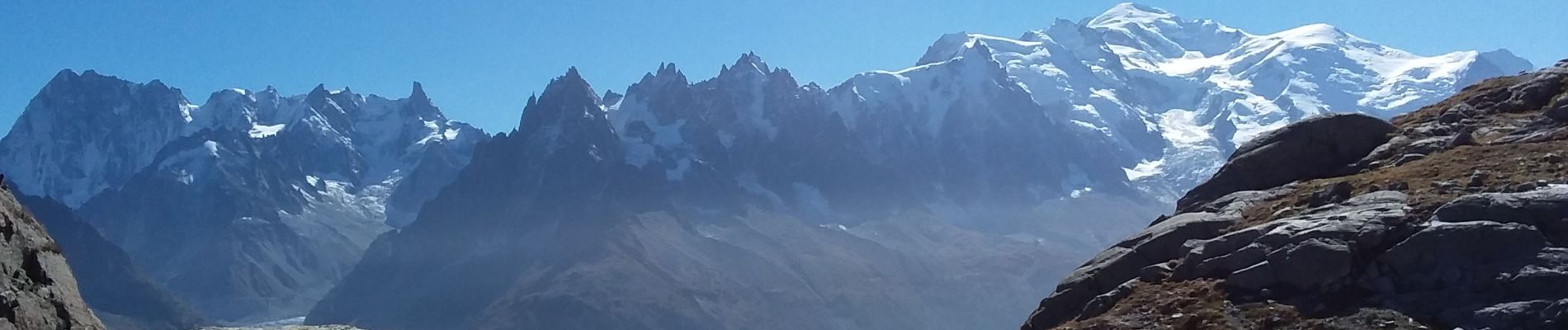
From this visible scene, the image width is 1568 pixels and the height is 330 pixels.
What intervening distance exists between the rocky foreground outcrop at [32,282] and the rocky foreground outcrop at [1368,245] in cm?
2094

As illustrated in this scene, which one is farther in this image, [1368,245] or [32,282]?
[1368,245]

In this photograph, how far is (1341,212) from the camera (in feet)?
108

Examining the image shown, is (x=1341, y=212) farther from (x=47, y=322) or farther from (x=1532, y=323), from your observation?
(x=47, y=322)

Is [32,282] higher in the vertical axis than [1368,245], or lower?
lower

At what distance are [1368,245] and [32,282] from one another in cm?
2653

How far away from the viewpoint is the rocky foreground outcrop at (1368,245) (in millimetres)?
29062

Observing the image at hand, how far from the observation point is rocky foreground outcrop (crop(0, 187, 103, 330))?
2564 cm

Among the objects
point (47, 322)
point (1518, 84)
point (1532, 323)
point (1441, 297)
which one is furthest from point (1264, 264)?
point (47, 322)

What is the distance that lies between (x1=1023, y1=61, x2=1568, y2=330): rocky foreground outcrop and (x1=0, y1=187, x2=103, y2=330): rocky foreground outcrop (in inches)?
824

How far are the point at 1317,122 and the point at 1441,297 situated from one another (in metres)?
13.5

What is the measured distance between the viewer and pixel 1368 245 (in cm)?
3109

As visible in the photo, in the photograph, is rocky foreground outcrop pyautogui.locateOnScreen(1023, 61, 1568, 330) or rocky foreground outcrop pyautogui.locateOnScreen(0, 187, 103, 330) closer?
rocky foreground outcrop pyautogui.locateOnScreen(0, 187, 103, 330)

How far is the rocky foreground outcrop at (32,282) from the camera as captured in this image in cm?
2564

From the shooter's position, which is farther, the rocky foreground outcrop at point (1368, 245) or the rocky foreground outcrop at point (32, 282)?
the rocky foreground outcrop at point (1368, 245)
